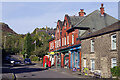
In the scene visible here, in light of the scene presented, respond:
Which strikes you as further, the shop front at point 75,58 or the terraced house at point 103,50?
the shop front at point 75,58

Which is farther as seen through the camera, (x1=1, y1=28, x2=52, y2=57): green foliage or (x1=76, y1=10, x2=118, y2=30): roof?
(x1=1, y1=28, x2=52, y2=57): green foliage

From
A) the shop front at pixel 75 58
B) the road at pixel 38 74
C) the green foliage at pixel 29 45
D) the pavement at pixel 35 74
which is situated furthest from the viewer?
the green foliage at pixel 29 45

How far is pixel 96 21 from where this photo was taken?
38.5 metres

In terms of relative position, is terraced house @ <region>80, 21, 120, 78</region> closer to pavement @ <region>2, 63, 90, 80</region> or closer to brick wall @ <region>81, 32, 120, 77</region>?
brick wall @ <region>81, 32, 120, 77</region>

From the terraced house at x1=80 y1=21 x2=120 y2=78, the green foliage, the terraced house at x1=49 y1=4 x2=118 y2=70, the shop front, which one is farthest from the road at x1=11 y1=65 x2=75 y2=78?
the green foliage

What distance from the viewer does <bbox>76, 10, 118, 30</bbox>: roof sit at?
36.9 metres

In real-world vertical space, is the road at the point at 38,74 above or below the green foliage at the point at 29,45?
below

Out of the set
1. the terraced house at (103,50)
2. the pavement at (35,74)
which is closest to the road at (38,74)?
the pavement at (35,74)

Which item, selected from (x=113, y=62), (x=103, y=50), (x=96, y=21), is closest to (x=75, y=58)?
(x=96, y=21)

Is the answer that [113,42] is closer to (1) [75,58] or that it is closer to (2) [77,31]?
(2) [77,31]

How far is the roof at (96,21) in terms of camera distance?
36866 mm

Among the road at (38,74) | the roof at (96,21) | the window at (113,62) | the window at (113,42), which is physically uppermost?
the roof at (96,21)

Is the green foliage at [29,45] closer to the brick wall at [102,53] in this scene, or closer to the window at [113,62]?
the brick wall at [102,53]

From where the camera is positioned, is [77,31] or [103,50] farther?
[77,31]
